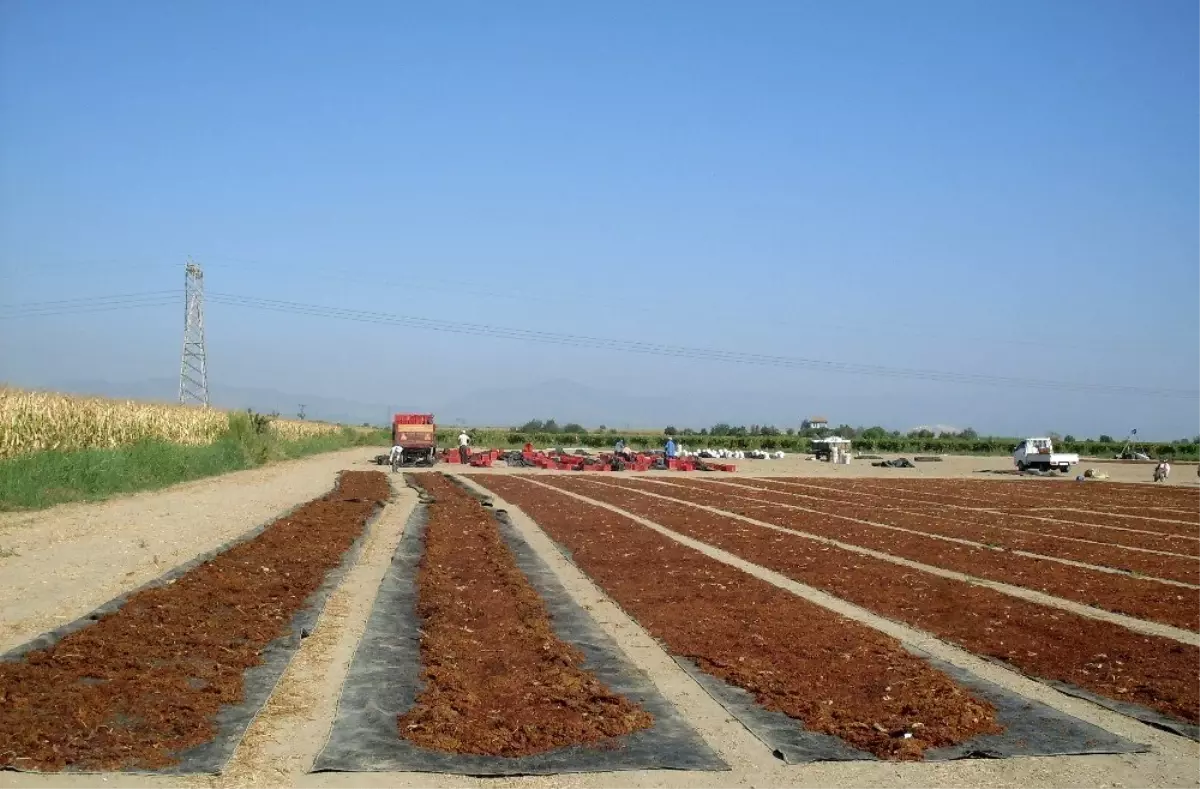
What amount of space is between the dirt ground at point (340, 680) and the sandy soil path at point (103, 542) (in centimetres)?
3

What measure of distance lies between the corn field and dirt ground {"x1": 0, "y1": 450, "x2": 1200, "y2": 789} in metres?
6.34

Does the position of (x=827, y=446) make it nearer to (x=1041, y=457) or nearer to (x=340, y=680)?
(x=1041, y=457)

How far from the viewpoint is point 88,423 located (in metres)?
31.7

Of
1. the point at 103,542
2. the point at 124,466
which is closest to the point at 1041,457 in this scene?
the point at 124,466

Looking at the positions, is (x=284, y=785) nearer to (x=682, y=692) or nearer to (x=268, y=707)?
(x=268, y=707)

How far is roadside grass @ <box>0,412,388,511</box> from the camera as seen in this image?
73.6 ft

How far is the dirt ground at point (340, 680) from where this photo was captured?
6.29m

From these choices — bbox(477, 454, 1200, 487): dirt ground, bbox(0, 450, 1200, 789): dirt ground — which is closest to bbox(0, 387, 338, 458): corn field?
bbox(0, 450, 1200, 789): dirt ground

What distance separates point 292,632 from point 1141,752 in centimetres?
723

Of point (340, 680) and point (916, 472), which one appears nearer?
point (340, 680)

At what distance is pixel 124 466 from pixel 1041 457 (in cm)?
4724

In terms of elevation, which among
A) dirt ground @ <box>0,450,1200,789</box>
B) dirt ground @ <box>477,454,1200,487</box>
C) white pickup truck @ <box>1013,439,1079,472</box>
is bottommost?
dirt ground @ <box>0,450,1200,789</box>

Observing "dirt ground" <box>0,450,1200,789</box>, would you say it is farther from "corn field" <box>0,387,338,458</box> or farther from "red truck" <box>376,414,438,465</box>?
"red truck" <box>376,414,438,465</box>

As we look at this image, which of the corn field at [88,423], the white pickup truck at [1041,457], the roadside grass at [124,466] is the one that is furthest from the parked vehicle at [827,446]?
the corn field at [88,423]
